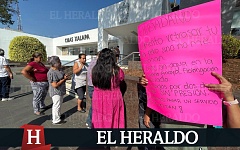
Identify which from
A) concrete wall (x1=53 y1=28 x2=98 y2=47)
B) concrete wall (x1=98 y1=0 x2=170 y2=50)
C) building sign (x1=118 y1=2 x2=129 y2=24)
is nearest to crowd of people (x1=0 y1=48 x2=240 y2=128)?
concrete wall (x1=98 y1=0 x2=170 y2=50)

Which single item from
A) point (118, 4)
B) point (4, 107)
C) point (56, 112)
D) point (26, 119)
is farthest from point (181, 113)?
point (118, 4)

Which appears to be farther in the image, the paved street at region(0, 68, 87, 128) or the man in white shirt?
the man in white shirt

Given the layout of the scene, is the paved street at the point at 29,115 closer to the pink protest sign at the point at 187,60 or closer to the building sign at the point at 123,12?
the pink protest sign at the point at 187,60

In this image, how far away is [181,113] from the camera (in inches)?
53.7

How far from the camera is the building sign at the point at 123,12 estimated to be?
38.9 ft

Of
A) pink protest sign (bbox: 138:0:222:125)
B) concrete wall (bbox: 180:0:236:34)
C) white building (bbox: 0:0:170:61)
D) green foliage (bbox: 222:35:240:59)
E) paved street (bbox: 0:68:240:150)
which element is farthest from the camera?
white building (bbox: 0:0:170:61)

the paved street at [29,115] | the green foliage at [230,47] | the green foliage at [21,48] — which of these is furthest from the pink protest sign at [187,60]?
the green foliage at [21,48]

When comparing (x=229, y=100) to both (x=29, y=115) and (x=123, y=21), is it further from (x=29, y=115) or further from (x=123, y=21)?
(x=123, y=21)

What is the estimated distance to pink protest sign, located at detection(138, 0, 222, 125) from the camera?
1.14 meters

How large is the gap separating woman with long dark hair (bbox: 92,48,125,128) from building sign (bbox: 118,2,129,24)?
420 inches

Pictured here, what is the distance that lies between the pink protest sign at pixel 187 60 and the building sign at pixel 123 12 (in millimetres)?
11207

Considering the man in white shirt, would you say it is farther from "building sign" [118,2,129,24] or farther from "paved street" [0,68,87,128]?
"building sign" [118,2,129,24]

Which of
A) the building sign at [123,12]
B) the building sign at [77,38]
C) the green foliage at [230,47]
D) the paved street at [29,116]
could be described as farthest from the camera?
the building sign at [77,38]

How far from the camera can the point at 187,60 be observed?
4.11 ft
